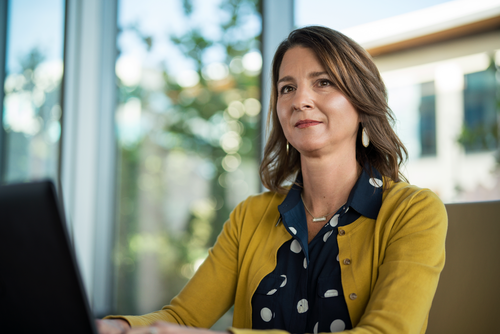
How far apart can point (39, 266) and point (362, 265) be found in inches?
30.0

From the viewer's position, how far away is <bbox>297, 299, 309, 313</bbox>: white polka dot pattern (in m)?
1.11

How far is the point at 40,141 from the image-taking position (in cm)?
328

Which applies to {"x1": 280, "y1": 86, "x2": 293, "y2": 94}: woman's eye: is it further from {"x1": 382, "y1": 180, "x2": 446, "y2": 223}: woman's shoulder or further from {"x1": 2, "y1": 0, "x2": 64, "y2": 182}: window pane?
{"x1": 2, "y1": 0, "x2": 64, "y2": 182}: window pane

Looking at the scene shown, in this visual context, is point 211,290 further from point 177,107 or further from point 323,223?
point 177,107

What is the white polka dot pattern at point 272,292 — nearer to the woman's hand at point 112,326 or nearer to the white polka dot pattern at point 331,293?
the white polka dot pattern at point 331,293

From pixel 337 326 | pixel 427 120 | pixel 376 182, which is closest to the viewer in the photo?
pixel 337 326

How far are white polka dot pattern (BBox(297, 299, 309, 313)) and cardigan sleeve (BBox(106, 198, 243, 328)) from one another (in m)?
0.30

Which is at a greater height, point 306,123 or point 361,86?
point 361,86

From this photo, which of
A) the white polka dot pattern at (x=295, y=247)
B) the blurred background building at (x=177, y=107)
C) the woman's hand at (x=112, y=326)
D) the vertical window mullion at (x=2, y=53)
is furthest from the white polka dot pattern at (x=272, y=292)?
the vertical window mullion at (x=2, y=53)

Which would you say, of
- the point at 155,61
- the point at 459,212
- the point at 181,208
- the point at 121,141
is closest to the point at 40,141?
the point at 121,141

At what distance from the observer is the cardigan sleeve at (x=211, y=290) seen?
1262mm

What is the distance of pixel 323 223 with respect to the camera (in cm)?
129

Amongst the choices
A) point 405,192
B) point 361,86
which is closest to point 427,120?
point 361,86

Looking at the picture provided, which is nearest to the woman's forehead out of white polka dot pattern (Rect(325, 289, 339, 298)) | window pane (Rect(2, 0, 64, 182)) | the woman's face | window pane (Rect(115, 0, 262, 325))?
the woman's face
